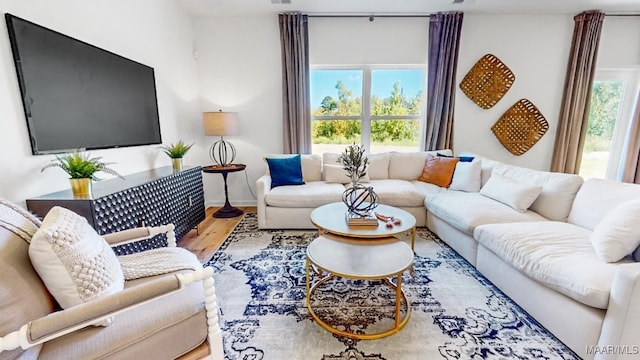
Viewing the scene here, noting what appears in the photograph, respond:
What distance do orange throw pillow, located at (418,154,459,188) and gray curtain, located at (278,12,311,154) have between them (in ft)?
5.52

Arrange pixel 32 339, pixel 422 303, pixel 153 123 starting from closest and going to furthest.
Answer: pixel 32 339 < pixel 422 303 < pixel 153 123

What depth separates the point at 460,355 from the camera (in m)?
1.45

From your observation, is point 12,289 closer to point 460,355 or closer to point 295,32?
point 460,355

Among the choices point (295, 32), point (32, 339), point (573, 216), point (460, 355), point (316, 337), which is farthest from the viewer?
point (295, 32)

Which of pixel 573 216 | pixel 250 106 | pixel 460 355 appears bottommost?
pixel 460 355

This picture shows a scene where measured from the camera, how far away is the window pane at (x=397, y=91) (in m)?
4.03

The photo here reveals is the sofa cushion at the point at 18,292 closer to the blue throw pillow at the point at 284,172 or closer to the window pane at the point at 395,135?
the blue throw pillow at the point at 284,172

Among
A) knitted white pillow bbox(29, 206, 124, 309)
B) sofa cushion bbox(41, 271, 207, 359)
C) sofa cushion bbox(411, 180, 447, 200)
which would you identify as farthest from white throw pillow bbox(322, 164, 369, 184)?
knitted white pillow bbox(29, 206, 124, 309)

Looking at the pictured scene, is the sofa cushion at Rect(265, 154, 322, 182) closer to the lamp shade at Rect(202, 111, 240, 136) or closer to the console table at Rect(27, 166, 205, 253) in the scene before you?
the lamp shade at Rect(202, 111, 240, 136)

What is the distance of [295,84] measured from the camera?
3.84 meters

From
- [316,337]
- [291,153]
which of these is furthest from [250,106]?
[316,337]

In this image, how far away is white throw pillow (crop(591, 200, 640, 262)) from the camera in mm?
1493

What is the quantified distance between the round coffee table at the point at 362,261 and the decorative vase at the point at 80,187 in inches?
57.6

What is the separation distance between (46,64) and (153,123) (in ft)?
3.77
